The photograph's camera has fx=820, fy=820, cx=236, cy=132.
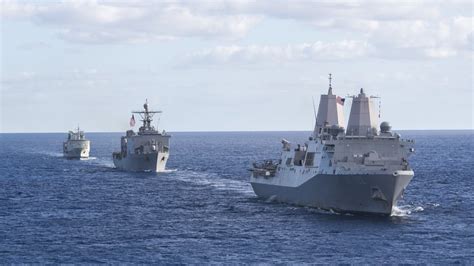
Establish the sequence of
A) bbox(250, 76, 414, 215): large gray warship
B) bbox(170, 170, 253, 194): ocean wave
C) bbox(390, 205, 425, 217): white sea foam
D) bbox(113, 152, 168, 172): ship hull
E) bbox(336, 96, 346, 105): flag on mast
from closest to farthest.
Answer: bbox(250, 76, 414, 215): large gray warship < bbox(390, 205, 425, 217): white sea foam < bbox(336, 96, 346, 105): flag on mast < bbox(170, 170, 253, 194): ocean wave < bbox(113, 152, 168, 172): ship hull

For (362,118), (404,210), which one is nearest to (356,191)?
(404,210)

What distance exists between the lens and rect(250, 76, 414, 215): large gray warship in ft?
216

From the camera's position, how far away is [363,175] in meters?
→ 65.1

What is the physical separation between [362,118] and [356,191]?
7892mm

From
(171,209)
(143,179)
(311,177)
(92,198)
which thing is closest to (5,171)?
(143,179)

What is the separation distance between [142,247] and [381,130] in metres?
26.2

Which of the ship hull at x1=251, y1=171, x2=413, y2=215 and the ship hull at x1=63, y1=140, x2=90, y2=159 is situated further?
the ship hull at x1=63, y1=140, x2=90, y2=159

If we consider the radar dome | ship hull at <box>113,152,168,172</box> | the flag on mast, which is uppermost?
the flag on mast

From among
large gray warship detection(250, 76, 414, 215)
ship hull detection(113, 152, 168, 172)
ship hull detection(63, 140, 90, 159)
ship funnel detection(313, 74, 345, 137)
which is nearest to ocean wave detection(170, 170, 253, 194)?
ship hull detection(113, 152, 168, 172)

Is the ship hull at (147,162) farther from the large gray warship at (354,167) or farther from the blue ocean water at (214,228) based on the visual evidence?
the large gray warship at (354,167)

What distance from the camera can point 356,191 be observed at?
219ft

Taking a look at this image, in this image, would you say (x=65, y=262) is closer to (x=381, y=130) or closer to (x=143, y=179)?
(x=381, y=130)

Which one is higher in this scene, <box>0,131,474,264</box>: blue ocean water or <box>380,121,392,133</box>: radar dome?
<box>380,121,392,133</box>: radar dome

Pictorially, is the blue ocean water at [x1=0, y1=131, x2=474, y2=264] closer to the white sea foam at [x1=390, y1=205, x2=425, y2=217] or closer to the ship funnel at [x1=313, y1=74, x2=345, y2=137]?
the white sea foam at [x1=390, y1=205, x2=425, y2=217]
